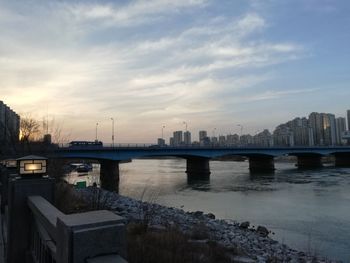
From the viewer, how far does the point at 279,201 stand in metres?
32.4

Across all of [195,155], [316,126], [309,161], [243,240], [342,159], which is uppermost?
[316,126]

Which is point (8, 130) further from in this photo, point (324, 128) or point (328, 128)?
point (328, 128)

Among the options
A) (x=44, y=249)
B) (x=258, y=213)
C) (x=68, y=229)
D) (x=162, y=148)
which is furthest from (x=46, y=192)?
(x=162, y=148)

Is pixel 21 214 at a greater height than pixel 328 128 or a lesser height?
lesser

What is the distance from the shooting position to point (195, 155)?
2744 inches

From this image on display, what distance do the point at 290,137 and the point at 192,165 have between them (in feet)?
371

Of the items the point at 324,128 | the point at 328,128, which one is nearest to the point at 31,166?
the point at 324,128

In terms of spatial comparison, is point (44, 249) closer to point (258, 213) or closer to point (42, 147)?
point (42, 147)

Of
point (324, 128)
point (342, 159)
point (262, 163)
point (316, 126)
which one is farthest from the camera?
point (316, 126)

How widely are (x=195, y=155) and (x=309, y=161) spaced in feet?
127

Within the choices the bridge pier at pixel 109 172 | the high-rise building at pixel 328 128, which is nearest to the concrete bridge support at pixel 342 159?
the bridge pier at pixel 109 172

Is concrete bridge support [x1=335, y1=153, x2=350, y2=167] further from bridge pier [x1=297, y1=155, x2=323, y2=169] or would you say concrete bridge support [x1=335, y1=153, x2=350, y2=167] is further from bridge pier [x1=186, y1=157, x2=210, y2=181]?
bridge pier [x1=186, y1=157, x2=210, y2=181]

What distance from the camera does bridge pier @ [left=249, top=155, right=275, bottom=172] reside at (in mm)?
81869

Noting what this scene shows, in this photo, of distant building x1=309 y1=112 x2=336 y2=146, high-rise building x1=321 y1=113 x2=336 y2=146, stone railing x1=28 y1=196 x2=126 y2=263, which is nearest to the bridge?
stone railing x1=28 y1=196 x2=126 y2=263
